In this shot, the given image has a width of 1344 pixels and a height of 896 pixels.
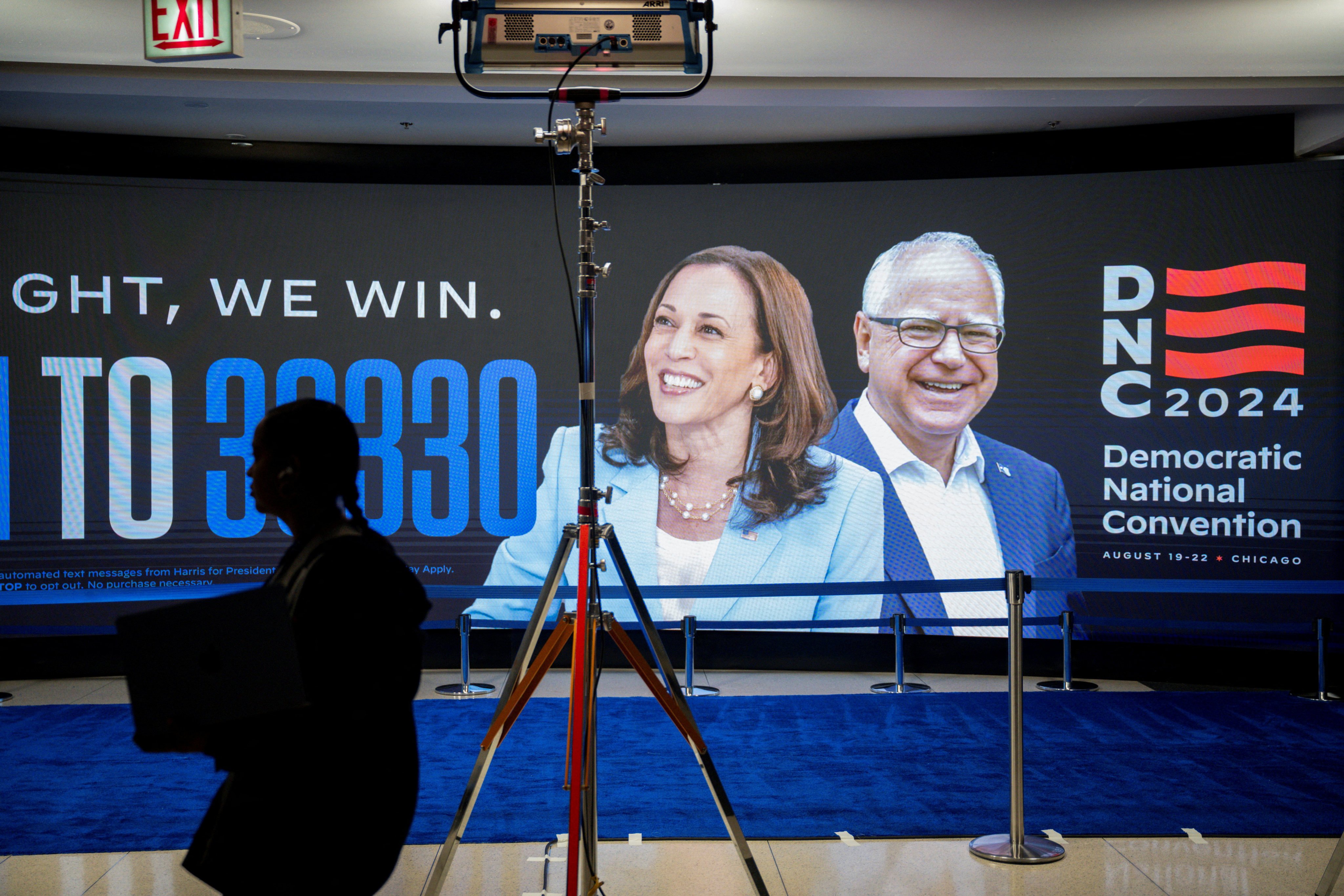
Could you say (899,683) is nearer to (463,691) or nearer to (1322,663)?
(1322,663)

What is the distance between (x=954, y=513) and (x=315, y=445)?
540 centimetres

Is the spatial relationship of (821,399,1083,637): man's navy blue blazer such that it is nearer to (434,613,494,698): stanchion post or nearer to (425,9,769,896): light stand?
(434,613,494,698): stanchion post

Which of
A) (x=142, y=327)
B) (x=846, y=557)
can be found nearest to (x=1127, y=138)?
(x=846, y=557)

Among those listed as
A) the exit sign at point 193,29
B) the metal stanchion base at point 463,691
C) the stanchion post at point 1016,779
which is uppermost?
the exit sign at point 193,29

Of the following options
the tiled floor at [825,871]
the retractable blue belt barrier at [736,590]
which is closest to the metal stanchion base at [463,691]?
the retractable blue belt barrier at [736,590]

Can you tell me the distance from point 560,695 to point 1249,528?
13.3 feet

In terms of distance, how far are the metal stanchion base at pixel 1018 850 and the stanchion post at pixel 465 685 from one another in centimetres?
320

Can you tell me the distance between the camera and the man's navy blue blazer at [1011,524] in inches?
260

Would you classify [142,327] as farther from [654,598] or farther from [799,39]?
[799,39]

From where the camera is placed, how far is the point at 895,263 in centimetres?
675

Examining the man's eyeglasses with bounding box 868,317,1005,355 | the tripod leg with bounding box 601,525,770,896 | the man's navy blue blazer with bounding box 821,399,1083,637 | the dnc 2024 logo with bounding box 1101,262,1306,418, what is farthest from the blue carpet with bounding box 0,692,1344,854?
the man's eyeglasses with bounding box 868,317,1005,355

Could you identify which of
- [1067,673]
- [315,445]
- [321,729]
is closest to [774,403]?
[1067,673]

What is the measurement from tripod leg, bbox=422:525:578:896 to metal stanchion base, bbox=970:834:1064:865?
1872mm

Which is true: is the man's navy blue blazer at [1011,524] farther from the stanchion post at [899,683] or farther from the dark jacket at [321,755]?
→ the dark jacket at [321,755]
